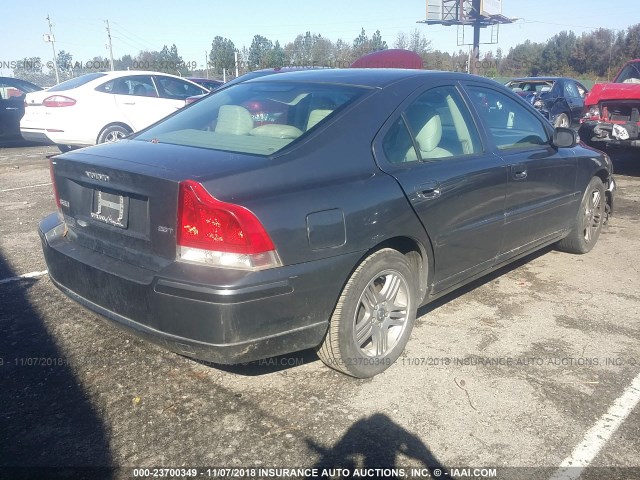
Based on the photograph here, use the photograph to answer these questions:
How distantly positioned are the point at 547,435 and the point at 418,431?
1.91 feet

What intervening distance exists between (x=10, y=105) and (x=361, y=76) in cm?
1309

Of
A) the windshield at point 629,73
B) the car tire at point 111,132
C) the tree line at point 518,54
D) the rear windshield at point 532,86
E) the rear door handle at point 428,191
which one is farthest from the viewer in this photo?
the tree line at point 518,54

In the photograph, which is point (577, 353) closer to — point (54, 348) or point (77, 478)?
point (77, 478)

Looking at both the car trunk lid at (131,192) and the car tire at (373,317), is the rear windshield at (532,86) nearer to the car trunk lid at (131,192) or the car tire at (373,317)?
the car tire at (373,317)

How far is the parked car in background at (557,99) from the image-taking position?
15.0 meters

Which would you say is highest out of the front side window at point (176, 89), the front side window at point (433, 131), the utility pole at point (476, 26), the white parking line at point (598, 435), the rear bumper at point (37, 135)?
the utility pole at point (476, 26)

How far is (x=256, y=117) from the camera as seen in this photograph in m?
3.38

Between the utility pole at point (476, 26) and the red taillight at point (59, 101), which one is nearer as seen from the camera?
the red taillight at point (59, 101)

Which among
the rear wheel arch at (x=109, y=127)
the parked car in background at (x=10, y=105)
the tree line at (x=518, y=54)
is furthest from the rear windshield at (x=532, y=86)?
the tree line at (x=518, y=54)

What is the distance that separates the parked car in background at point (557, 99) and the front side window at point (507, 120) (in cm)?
1110

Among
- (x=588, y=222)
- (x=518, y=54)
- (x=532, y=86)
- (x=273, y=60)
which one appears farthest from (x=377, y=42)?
(x=588, y=222)

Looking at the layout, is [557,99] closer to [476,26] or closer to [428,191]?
[428,191]

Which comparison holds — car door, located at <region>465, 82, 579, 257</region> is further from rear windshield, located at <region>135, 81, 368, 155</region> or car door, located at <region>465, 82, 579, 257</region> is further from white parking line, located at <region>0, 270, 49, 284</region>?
white parking line, located at <region>0, 270, 49, 284</region>

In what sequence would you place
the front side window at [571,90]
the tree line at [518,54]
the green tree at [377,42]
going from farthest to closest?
the green tree at [377,42]
the tree line at [518,54]
the front side window at [571,90]
